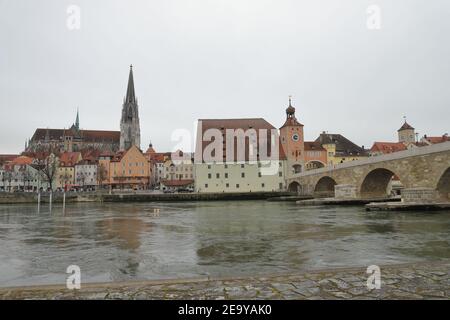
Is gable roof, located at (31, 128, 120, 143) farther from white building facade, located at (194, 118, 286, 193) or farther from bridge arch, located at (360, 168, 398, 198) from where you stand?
bridge arch, located at (360, 168, 398, 198)

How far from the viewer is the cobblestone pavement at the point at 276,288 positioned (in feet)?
13.6

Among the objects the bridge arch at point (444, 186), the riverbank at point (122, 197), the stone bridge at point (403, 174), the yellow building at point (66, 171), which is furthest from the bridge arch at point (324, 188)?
the yellow building at point (66, 171)

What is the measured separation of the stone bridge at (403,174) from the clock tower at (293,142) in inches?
1030

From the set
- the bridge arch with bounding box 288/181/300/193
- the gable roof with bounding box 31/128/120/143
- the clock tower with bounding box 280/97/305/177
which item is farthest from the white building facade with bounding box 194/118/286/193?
the gable roof with bounding box 31/128/120/143

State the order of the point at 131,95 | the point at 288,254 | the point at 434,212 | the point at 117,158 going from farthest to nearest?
the point at 131,95, the point at 117,158, the point at 434,212, the point at 288,254

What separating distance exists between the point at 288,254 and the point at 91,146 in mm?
131217

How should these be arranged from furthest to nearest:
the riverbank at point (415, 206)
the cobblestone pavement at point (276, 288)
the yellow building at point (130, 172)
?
the yellow building at point (130, 172) → the riverbank at point (415, 206) → the cobblestone pavement at point (276, 288)

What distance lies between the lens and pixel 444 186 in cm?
2488

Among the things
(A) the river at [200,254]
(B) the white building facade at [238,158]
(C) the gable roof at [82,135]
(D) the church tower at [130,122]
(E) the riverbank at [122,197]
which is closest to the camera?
(A) the river at [200,254]

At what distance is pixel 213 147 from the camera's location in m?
70.8

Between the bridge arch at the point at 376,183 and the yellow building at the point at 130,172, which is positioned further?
the yellow building at the point at 130,172

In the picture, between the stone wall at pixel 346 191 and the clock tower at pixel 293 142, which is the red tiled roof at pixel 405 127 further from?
the stone wall at pixel 346 191
